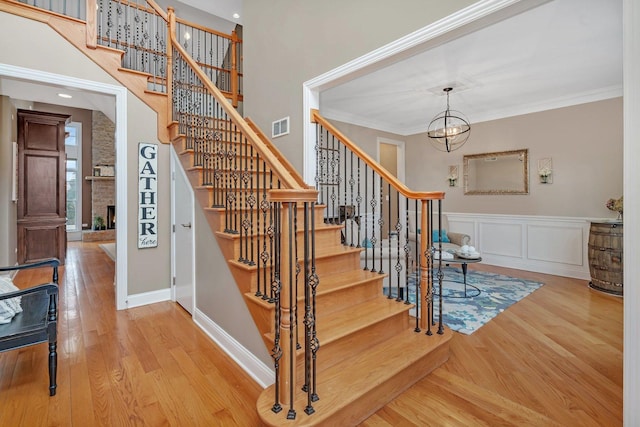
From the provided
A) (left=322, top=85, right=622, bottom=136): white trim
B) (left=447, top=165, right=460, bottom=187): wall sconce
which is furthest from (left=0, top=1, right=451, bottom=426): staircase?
(left=447, top=165, right=460, bottom=187): wall sconce

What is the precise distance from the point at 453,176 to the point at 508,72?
8.39 feet

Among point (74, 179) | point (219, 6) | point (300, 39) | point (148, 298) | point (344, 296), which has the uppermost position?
point (219, 6)

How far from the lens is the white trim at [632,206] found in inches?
55.8

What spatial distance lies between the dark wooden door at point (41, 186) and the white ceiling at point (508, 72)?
4842mm

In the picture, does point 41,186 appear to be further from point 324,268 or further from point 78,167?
point 324,268

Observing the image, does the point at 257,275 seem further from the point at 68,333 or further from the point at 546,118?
the point at 546,118

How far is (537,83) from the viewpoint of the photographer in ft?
14.2

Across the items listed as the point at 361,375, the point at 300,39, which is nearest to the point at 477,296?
the point at 361,375

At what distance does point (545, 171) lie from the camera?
16.6 ft

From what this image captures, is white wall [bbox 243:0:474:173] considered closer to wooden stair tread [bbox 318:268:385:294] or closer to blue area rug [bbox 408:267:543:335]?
wooden stair tread [bbox 318:268:385:294]

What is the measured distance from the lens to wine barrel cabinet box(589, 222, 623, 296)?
389 centimetres

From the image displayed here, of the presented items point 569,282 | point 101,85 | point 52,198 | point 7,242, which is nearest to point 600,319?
point 569,282

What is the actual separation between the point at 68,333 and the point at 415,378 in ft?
9.68

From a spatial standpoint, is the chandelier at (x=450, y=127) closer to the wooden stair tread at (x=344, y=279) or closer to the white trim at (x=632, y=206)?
the wooden stair tread at (x=344, y=279)
